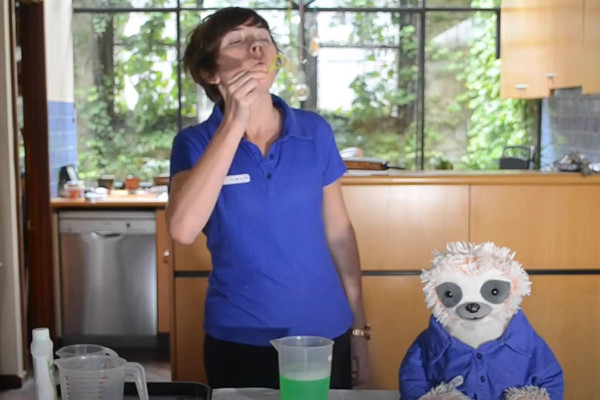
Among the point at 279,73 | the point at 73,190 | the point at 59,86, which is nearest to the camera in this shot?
the point at 73,190

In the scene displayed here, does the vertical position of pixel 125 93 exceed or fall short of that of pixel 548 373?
it exceeds it

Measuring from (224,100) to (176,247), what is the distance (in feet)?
3.90

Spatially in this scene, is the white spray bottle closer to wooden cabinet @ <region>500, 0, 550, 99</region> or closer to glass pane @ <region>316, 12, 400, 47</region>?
wooden cabinet @ <region>500, 0, 550, 99</region>

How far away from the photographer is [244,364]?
→ 1770mm

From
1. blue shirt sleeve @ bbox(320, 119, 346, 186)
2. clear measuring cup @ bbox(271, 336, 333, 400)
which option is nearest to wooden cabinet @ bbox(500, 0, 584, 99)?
blue shirt sleeve @ bbox(320, 119, 346, 186)

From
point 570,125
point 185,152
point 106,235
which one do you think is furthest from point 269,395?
point 570,125

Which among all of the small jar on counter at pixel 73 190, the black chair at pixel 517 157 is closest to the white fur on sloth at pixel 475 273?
the small jar on counter at pixel 73 190

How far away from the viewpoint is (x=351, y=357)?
1899mm

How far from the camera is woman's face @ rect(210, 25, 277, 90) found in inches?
66.9

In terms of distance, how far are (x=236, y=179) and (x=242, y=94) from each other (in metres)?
0.18

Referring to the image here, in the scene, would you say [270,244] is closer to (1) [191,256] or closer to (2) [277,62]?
(2) [277,62]

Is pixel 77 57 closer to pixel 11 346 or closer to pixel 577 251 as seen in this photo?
pixel 11 346

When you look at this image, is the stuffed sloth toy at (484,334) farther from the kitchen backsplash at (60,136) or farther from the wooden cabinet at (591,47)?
the kitchen backsplash at (60,136)

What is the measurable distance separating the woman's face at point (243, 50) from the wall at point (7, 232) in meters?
2.55
